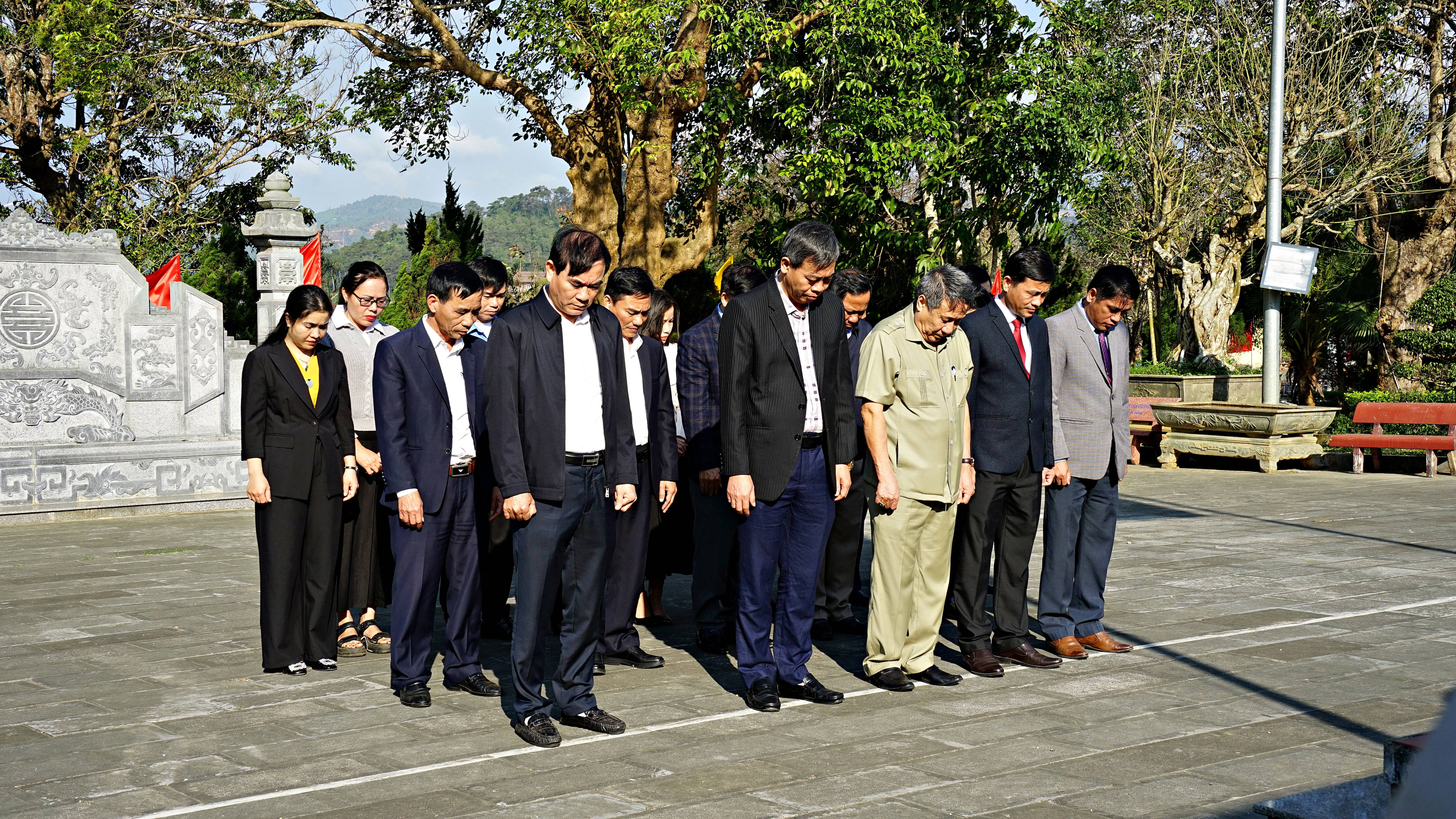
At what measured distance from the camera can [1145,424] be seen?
1612cm

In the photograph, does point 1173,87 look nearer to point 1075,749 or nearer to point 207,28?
point 207,28

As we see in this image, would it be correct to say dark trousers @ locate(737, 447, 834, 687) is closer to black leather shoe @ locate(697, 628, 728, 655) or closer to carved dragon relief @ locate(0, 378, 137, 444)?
black leather shoe @ locate(697, 628, 728, 655)

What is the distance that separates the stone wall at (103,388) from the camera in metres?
11.8

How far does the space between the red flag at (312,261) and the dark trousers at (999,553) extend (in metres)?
9.88

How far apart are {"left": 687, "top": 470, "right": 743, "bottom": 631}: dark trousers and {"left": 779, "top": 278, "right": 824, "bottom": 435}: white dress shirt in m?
1.11

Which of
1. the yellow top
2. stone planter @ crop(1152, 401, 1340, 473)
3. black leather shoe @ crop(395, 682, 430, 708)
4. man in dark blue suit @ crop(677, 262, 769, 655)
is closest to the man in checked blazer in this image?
man in dark blue suit @ crop(677, 262, 769, 655)

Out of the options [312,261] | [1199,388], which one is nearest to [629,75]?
[312,261]

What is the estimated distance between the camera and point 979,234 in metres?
18.7

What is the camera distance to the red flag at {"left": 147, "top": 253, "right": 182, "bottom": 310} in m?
13.6

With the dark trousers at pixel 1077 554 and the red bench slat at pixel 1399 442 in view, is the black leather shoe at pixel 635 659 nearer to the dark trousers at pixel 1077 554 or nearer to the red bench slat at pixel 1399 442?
the dark trousers at pixel 1077 554

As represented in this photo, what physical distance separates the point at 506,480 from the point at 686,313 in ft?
56.9

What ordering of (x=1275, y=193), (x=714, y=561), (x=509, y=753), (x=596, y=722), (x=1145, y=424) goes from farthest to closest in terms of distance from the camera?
1. (x=1145, y=424)
2. (x=1275, y=193)
3. (x=714, y=561)
4. (x=596, y=722)
5. (x=509, y=753)

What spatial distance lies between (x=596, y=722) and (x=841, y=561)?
2.36 m

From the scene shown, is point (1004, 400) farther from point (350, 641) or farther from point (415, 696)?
point (350, 641)
